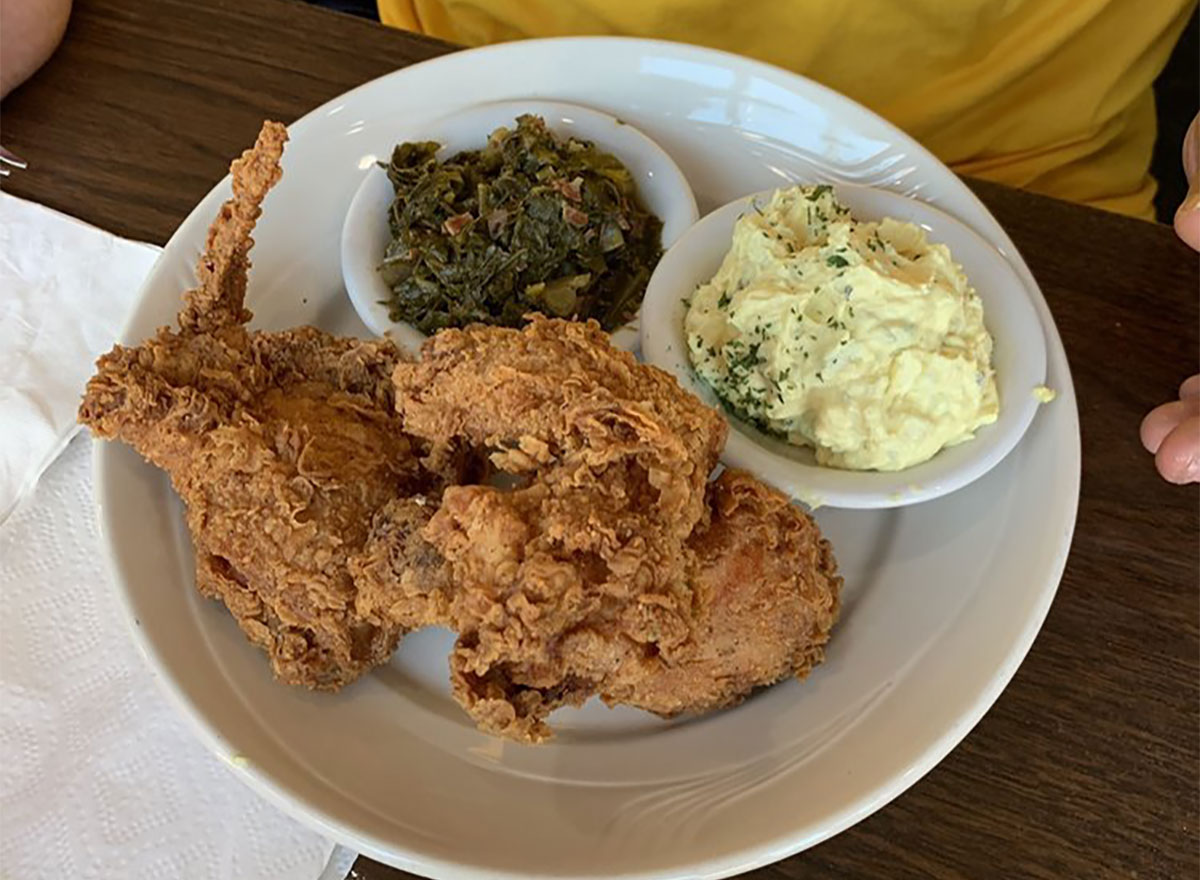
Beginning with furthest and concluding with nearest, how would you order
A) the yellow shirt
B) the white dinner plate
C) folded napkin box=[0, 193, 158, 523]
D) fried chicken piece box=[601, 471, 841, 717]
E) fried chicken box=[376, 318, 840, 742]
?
1. the yellow shirt
2. folded napkin box=[0, 193, 158, 523]
3. fried chicken piece box=[601, 471, 841, 717]
4. the white dinner plate
5. fried chicken box=[376, 318, 840, 742]

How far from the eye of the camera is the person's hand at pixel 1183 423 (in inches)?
62.3

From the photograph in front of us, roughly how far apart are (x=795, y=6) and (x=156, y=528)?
1502 millimetres

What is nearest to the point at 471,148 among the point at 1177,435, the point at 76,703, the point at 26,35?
the point at 26,35

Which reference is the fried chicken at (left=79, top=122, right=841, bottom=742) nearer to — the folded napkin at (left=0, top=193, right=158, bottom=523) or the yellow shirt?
the folded napkin at (left=0, top=193, right=158, bottom=523)

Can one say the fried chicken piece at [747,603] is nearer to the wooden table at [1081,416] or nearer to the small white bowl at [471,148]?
the wooden table at [1081,416]

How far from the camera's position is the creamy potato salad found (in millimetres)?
1602

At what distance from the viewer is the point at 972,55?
219 centimetres

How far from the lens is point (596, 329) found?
Result: 156 cm

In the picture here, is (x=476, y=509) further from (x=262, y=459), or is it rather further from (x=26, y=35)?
(x=26, y=35)

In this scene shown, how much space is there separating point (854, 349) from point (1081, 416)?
0.53 metres

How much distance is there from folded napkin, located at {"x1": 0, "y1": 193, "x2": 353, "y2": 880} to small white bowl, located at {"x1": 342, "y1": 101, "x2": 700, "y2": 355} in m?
0.46

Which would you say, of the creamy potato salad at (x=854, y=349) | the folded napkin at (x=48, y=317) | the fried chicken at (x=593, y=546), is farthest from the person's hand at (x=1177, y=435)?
the folded napkin at (x=48, y=317)

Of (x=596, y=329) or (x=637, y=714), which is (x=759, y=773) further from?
(x=596, y=329)

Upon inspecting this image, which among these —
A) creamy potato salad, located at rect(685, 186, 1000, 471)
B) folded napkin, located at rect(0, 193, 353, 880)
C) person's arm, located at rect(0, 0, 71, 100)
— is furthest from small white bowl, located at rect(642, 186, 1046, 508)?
person's arm, located at rect(0, 0, 71, 100)
